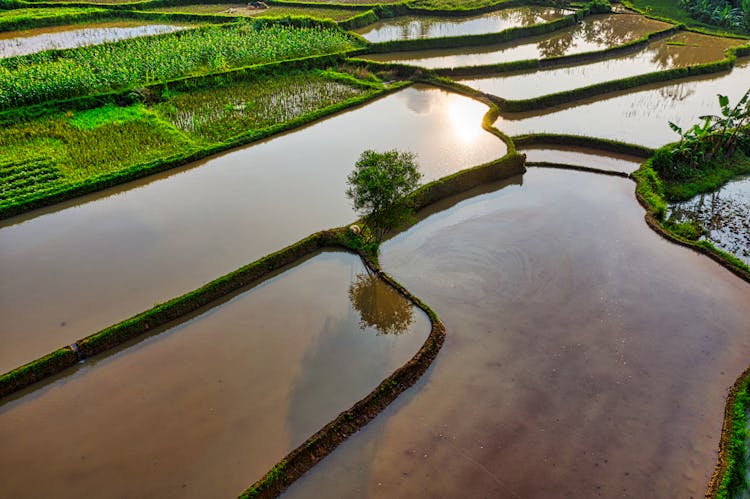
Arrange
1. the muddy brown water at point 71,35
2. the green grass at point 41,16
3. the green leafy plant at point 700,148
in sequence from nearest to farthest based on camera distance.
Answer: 1. the green leafy plant at point 700,148
2. the muddy brown water at point 71,35
3. the green grass at point 41,16

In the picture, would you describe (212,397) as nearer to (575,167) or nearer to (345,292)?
(345,292)

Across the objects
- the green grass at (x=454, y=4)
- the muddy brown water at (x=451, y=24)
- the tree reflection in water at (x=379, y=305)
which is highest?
the green grass at (x=454, y=4)

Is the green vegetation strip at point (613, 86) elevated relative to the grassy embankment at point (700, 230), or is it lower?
elevated

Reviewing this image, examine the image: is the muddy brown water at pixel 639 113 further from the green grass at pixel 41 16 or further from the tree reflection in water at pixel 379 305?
the green grass at pixel 41 16

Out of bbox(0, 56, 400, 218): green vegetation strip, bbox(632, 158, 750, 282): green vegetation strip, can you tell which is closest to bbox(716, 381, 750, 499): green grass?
bbox(632, 158, 750, 282): green vegetation strip

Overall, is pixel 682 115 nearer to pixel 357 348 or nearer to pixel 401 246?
pixel 401 246

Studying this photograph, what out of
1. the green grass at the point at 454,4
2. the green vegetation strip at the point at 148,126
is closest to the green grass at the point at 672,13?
the green grass at the point at 454,4

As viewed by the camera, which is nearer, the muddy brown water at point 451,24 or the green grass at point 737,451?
the green grass at point 737,451
